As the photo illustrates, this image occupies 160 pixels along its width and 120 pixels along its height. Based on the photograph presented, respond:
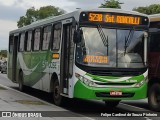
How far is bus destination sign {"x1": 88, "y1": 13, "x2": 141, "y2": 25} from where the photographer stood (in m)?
13.4

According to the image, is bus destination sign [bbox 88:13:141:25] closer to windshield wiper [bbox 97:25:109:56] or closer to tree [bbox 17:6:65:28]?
windshield wiper [bbox 97:25:109:56]

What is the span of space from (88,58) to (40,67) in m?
4.87

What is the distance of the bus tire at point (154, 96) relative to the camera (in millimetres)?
14426

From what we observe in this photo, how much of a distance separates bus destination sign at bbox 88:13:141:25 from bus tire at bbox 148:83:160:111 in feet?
7.22

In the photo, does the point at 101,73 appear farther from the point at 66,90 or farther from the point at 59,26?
the point at 59,26

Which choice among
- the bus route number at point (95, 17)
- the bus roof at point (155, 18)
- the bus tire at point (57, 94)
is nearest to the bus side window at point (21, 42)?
the bus tire at point (57, 94)

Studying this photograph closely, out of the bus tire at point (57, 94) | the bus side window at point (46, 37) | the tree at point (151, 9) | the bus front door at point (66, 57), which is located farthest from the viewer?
the tree at point (151, 9)

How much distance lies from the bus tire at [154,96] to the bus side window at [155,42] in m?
1.13

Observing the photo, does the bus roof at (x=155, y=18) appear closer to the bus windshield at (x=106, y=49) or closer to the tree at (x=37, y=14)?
the bus windshield at (x=106, y=49)

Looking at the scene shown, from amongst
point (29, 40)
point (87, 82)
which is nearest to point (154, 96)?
point (87, 82)

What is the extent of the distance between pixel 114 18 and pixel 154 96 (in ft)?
9.64

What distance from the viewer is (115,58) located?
43.3 feet

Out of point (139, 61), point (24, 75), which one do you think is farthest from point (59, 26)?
point (24, 75)

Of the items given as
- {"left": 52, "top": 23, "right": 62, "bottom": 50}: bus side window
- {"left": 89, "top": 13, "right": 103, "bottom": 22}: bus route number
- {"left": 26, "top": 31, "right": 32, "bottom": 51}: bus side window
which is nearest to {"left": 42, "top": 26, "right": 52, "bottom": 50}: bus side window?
{"left": 52, "top": 23, "right": 62, "bottom": 50}: bus side window
